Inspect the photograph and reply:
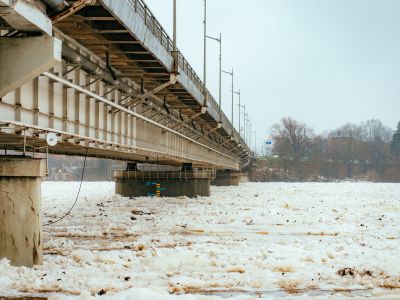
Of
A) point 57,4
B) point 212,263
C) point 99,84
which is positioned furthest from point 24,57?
point 99,84

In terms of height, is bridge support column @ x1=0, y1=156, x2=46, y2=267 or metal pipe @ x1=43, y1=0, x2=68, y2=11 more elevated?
metal pipe @ x1=43, y1=0, x2=68, y2=11

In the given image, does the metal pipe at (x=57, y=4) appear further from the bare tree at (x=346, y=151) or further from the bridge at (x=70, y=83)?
the bare tree at (x=346, y=151)

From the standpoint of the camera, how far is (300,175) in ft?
472

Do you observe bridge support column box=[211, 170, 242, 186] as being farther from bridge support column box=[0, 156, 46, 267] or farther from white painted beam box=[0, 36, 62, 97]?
white painted beam box=[0, 36, 62, 97]

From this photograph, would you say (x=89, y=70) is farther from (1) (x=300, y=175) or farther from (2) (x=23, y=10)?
(1) (x=300, y=175)

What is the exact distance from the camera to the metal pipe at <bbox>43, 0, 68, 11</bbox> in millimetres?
10547

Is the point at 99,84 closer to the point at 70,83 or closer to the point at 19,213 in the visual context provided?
the point at 70,83

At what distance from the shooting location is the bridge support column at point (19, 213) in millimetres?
12414

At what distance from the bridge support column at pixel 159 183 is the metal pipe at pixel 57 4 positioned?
3344 centimetres

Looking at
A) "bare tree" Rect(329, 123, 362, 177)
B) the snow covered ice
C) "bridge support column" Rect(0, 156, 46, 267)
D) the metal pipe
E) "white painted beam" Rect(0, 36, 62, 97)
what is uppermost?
"bare tree" Rect(329, 123, 362, 177)

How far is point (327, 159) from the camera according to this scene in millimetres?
158875

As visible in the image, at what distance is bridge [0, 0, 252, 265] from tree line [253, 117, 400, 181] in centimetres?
11663

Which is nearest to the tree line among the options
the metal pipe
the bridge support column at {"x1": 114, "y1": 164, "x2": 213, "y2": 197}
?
the bridge support column at {"x1": 114, "y1": 164, "x2": 213, "y2": 197}

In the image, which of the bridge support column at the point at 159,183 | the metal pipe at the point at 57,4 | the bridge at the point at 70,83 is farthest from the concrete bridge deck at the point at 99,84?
the bridge support column at the point at 159,183
